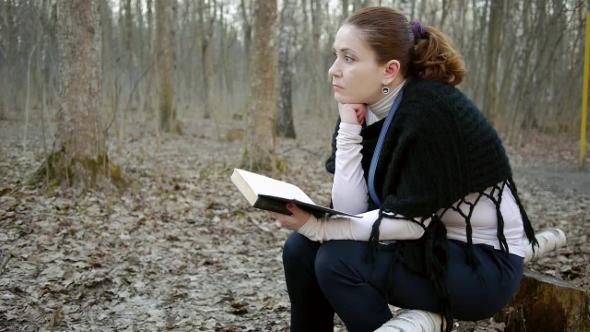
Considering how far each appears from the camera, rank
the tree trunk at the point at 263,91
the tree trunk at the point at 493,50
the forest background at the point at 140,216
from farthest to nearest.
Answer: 1. the tree trunk at the point at 493,50
2. the tree trunk at the point at 263,91
3. the forest background at the point at 140,216

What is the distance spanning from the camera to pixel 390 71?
1.72 meters

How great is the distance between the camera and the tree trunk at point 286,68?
11.2m

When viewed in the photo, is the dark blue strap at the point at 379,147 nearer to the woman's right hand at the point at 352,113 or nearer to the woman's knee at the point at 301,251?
the woman's right hand at the point at 352,113

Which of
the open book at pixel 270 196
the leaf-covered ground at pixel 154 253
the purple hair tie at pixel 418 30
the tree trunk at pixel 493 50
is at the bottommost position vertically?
the leaf-covered ground at pixel 154 253

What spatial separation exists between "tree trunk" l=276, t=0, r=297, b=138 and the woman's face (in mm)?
9262

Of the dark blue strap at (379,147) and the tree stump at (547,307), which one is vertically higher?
the dark blue strap at (379,147)

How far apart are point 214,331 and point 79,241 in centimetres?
162

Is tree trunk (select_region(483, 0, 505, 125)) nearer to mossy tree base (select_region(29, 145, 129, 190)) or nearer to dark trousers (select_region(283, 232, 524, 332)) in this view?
mossy tree base (select_region(29, 145, 129, 190))

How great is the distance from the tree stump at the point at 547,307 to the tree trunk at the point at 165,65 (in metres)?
10.1

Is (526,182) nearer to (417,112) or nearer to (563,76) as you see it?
(417,112)

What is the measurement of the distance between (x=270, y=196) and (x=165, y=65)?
38.3 feet

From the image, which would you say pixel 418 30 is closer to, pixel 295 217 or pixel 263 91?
pixel 295 217

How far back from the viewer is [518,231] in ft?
5.61

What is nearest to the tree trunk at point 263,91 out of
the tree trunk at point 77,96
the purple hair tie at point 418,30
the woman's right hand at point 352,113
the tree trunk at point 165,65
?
the tree trunk at point 77,96
